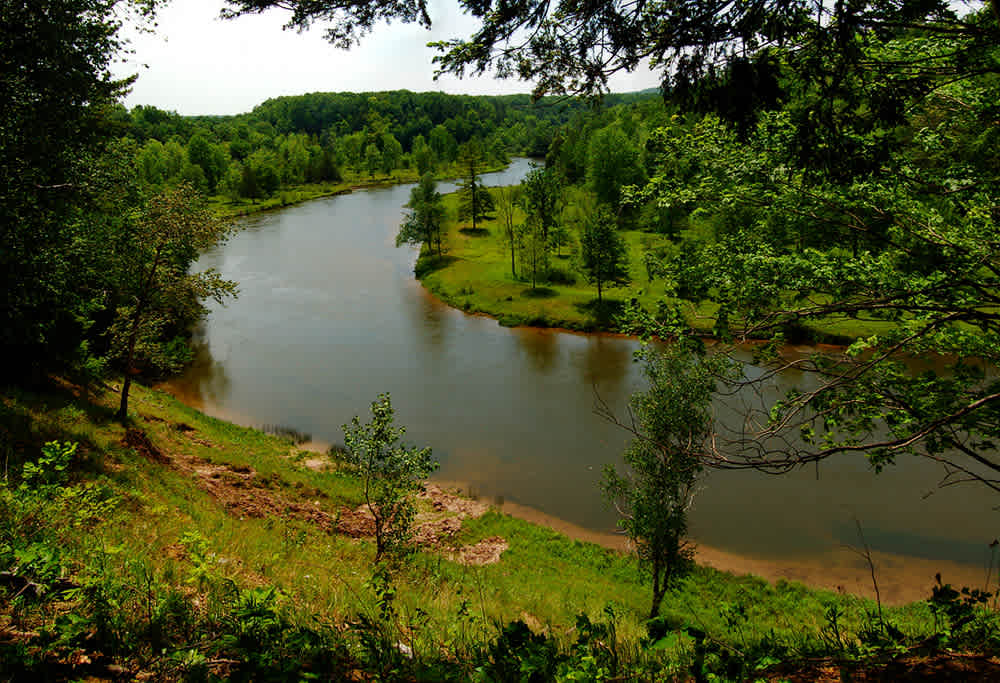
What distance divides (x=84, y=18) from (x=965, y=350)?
12682mm

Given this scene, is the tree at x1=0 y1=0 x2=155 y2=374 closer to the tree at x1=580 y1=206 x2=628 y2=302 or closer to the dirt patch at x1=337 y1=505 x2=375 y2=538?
the dirt patch at x1=337 y1=505 x2=375 y2=538

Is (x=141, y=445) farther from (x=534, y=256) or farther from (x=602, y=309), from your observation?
(x=534, y=256)

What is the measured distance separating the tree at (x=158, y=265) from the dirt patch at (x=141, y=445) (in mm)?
1875

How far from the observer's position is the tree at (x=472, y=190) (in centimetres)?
6184

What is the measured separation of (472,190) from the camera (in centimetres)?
6266

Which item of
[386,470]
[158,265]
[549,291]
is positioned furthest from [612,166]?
[386,470]

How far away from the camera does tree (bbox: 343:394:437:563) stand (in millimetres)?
10305

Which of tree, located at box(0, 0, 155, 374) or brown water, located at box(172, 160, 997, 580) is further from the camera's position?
brown water, located at box(172, 160, 997, 580)

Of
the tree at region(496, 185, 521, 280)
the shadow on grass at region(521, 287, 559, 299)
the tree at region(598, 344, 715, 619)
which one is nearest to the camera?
the tree at region(598, 344, 715, 619)

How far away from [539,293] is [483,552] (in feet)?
84.7

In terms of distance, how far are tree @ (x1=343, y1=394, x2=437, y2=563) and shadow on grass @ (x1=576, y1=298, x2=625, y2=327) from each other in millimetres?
24288

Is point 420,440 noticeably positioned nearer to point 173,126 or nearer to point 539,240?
point 539,240

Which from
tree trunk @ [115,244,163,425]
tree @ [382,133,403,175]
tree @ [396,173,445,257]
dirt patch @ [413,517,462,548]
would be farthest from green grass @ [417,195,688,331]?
tree @ [382,133,403,175]

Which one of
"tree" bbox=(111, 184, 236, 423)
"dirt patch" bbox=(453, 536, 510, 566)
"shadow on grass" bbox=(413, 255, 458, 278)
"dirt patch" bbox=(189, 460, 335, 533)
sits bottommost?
"dirt patch" bbox=(453, 536, 510, 566)
